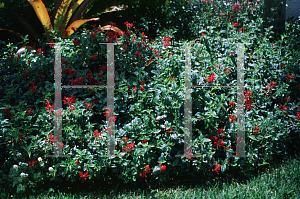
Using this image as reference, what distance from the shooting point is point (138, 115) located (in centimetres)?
309

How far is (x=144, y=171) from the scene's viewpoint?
2.70m

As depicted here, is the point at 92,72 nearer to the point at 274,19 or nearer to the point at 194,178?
the point at 194,178

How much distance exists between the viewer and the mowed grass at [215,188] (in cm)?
257

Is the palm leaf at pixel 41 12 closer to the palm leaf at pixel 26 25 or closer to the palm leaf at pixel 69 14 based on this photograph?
the palm leaf at pixel 69 14

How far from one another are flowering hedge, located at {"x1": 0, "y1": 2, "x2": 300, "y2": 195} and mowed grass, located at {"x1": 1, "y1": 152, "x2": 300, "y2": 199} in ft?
0.33

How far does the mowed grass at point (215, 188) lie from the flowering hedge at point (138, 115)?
10 centimetres

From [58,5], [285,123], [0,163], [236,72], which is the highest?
[58,5]

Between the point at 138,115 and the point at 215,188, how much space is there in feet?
3.29

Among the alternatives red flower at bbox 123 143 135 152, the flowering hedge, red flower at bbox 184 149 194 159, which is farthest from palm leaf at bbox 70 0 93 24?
red flower at bbox 184 149 194 159

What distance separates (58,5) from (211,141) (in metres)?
3.39

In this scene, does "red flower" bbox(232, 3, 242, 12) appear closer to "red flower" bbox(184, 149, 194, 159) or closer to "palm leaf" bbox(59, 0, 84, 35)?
"palm leaf" bbox(59, 0, 84, 35)

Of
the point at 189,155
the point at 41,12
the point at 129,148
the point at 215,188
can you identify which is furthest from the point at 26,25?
the point at 215,188

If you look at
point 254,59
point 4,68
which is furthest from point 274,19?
point 4,68

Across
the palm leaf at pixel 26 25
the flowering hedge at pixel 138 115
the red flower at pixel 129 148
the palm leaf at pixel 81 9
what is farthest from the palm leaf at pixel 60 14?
the red flower at pixel 129 148
